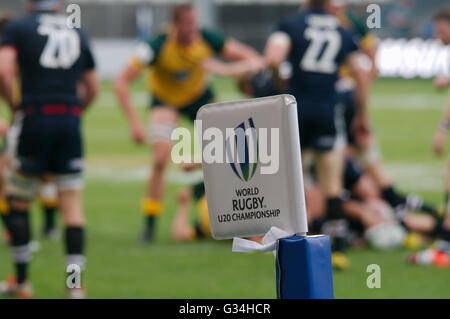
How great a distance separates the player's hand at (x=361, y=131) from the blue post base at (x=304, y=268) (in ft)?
17.4

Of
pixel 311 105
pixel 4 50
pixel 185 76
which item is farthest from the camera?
pixel 185 76

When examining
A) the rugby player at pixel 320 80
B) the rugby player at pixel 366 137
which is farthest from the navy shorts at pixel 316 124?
the rugby player at pixel 366 137

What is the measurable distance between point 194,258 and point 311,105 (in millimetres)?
1771

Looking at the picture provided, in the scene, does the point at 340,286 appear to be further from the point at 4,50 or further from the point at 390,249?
the point at 4,50

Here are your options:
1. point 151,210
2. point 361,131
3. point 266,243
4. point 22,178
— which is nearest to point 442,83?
point 361,131

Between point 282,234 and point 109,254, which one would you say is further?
point 109,254

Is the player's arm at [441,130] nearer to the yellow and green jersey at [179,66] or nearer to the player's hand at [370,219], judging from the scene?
the player's hand at [370,219]

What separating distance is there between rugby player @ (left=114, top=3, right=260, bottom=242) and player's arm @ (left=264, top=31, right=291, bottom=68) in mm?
1276

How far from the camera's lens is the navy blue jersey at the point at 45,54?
6.40 meters

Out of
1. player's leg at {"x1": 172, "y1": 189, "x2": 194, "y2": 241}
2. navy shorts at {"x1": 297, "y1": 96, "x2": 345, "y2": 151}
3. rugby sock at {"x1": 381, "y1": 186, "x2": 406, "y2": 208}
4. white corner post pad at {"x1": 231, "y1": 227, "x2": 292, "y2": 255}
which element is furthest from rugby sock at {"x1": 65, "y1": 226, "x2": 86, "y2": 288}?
rugby sock at {"x1": 381, "y1": 186, "x2": 406, "y2": 208}

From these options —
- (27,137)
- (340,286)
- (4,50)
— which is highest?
(4,50)

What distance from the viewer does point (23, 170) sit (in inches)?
256
